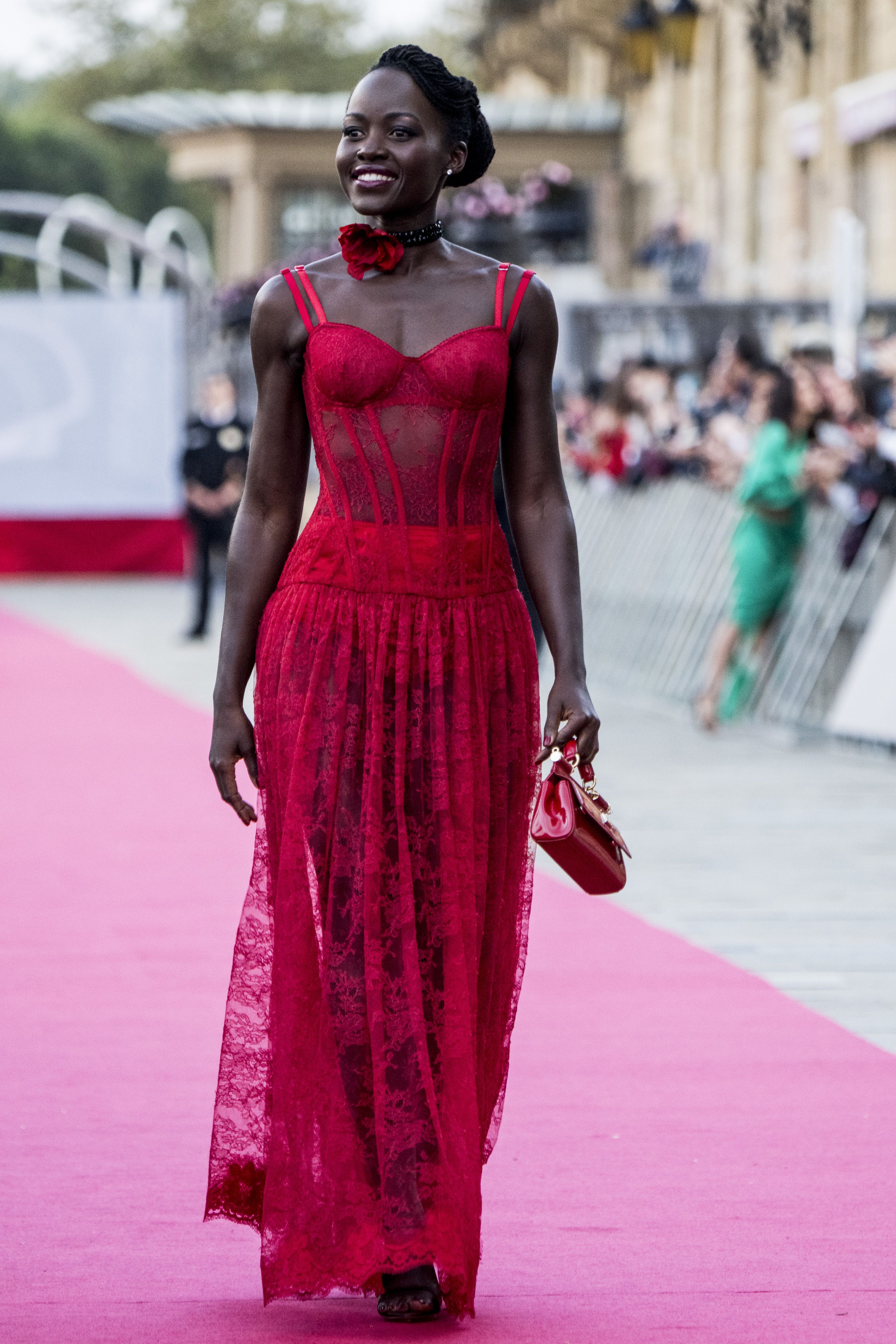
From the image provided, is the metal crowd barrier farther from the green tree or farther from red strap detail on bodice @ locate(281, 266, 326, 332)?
the green tree

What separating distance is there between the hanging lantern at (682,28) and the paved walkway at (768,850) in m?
7.35

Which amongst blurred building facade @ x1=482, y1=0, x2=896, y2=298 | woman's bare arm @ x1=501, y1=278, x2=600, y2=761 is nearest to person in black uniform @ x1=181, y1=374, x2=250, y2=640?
blurred building facade @ x1=482, y1=0, x2=896, y2=298

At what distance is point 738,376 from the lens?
14.1 metres

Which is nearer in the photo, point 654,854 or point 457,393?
point 457,393

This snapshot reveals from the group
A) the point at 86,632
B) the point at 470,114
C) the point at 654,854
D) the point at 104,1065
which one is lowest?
the point at 86,632

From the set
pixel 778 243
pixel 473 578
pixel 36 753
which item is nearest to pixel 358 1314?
pixel 473 578

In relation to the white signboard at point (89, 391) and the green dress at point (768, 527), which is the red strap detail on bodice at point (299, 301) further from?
the white signboard at point (89, 391)

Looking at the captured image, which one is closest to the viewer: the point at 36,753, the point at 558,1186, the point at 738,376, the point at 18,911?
the point at 558,1186

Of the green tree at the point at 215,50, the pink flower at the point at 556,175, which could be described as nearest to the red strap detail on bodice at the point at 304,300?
the pink flower at the point at 556,175

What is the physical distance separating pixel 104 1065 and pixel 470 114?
8.21 feet

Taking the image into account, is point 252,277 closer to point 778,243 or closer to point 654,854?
point 778,243

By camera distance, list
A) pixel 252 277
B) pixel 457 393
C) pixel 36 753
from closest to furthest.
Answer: pixel 457 393
pixel 36 753
pixel 252 277

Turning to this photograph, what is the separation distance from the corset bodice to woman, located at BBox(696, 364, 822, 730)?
7645 mm

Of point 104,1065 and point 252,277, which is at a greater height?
point 104,1065
